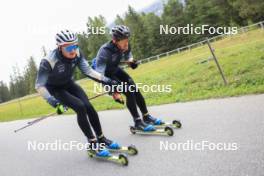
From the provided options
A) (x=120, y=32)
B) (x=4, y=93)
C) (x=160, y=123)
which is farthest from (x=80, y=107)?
(x=4, y=93)

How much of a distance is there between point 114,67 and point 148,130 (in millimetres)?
1393

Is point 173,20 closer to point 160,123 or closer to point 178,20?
point 178,20

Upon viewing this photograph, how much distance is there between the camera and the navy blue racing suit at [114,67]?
630cm

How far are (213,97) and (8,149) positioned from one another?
553 centimetres

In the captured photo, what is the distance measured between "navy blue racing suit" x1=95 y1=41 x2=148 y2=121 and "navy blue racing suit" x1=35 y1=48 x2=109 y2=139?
1.09 ft

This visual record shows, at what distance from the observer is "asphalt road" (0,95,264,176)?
13.6 ft

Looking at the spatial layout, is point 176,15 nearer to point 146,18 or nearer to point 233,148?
point 146,18

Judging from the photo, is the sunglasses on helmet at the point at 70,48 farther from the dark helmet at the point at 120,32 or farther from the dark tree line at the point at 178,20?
the dark tree line at the point at 178,20

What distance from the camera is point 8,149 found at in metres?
8.84

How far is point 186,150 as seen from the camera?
195 inches

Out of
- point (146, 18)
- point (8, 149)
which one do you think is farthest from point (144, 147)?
point (146, 18)

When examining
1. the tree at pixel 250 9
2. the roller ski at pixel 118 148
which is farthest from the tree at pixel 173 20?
the roller ski at pixel 118 148

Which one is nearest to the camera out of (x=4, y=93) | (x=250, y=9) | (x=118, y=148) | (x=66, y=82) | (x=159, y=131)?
(x=118, y=148)

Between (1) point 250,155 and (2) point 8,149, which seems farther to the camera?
(2) point 8,149
